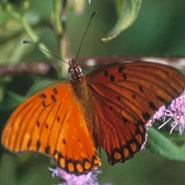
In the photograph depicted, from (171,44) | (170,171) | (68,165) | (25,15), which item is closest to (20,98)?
(25,15)

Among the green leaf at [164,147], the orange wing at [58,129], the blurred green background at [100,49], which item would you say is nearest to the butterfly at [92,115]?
the orange wing at [58,129]

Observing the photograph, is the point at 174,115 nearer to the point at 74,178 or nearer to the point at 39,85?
the point at 74,178

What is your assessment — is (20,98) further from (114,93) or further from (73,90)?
(114,93)

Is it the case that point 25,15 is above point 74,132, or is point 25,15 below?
above

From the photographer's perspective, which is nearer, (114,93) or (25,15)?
(114,93)

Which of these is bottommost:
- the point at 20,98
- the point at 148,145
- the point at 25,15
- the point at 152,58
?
the point at 148,145

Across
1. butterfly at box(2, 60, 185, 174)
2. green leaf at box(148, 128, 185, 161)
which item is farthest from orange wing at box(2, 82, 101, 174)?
green leaf at box(148, 128, 185, 161)
